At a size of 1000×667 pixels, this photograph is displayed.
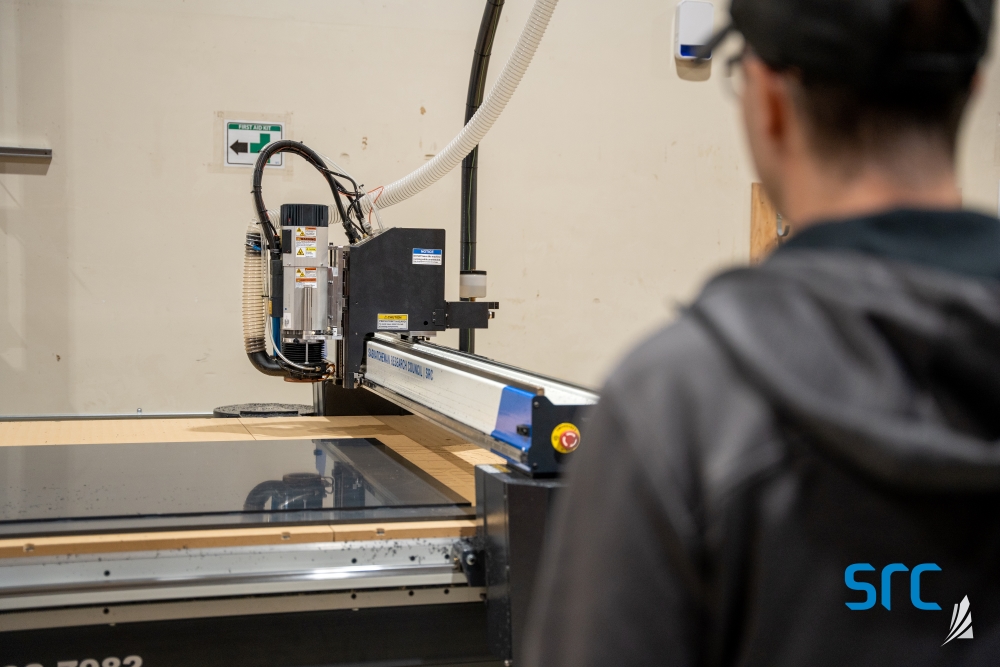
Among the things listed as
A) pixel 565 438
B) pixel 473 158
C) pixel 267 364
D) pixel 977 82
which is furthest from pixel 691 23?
pixel 977 82

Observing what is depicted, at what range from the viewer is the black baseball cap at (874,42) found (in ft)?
1.57

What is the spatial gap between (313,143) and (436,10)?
710 mm

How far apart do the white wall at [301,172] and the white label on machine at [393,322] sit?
0.99 m

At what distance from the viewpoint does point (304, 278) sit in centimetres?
206

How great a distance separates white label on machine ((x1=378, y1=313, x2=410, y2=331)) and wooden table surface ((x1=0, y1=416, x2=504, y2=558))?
254 millimetres

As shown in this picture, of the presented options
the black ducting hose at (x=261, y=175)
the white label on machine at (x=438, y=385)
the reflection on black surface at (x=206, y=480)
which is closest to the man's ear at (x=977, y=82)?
the white label on machine at (x=438, y=385)

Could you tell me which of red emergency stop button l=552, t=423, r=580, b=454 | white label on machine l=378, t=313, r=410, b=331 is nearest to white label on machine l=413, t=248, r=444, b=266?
white label on machine l=378, t=313, r=410, b=331

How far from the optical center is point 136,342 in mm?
3252

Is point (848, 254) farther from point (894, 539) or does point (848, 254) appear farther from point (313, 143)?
point (313, 143)

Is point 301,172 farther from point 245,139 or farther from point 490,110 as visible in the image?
point 490,110

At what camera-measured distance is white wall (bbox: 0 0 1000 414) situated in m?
3.12

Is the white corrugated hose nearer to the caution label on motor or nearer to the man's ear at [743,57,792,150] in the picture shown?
the caution label on motor

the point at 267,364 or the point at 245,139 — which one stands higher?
the point at 245,139

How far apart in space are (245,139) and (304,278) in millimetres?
1423
